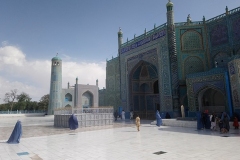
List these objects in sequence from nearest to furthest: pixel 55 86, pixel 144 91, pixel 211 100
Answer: pixel 211 100 < pixel 144 91 < pixel 55 86

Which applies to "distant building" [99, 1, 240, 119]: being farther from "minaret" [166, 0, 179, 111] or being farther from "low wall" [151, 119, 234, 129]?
"low wall" [151, 119, 234, 129]

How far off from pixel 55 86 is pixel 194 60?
23.0 m

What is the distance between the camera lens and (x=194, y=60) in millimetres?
16188

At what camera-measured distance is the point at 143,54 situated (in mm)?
19250

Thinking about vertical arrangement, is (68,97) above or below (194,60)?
below

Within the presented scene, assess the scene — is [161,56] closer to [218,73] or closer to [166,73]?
[166,73]

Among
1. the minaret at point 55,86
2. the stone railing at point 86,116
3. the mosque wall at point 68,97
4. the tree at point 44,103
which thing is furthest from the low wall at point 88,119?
the tree at point 44,103

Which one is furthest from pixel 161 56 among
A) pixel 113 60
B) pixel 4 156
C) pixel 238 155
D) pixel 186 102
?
pixel 4 156

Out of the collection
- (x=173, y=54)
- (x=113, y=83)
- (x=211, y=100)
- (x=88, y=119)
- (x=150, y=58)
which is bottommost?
(x=88, y=119)

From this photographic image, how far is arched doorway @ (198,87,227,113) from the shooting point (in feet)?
48.4

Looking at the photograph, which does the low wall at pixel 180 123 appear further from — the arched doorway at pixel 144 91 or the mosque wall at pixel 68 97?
the mosque wall at pixel 68 97

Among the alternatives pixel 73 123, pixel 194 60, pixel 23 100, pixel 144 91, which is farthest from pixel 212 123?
pixel 23 100

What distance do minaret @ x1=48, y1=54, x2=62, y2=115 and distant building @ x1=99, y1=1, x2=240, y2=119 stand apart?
15889 millimetres

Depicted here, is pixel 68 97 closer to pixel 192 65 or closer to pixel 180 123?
pixel 192 65
